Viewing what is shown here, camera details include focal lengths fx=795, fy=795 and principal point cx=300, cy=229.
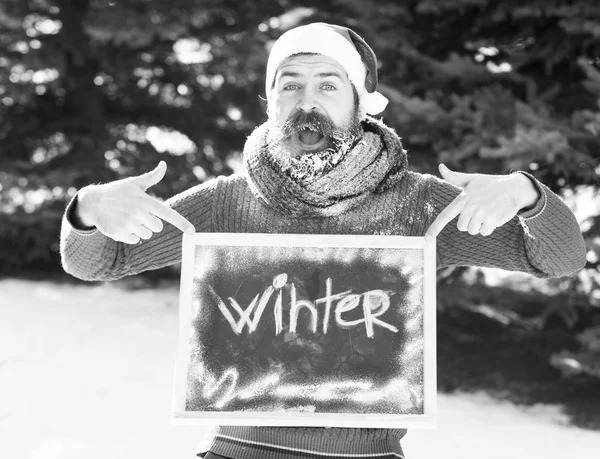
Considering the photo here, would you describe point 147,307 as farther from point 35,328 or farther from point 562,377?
point 562,377

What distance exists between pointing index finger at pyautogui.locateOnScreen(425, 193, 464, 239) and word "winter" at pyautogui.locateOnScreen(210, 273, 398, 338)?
17cm

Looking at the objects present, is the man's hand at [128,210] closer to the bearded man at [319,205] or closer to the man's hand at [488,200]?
the bearded man at [319,205]

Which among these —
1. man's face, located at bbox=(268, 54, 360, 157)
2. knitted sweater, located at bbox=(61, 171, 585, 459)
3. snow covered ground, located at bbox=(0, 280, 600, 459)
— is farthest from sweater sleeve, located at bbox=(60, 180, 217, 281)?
snow covered ground, located at bbox=(0, 280, 600, 459)

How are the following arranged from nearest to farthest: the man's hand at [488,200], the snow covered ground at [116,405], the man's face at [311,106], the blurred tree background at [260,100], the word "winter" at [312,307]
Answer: the man's hand at [488,200] < the word "winter" at [312,307] < the man's face at [311,106] < the snow covered ground at [116,405] < the blurred tree background at [260,100]

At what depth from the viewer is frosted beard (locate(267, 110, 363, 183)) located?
1.89m

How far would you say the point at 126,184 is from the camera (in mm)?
1735

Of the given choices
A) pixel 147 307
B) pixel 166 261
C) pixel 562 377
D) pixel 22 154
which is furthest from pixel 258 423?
pixel 22 154

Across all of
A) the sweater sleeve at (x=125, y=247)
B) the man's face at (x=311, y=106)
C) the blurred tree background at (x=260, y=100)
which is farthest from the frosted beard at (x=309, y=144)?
the blurred tree background at (x=260, y=100)

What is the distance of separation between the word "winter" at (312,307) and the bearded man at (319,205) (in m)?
0.18

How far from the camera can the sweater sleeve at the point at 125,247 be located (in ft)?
6.00

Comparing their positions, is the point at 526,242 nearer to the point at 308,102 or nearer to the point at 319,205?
the point at 319,205

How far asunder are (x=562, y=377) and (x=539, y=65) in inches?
71.5

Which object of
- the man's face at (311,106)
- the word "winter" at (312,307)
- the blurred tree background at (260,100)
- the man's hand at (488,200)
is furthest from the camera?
the blurred tree background at (260,100)

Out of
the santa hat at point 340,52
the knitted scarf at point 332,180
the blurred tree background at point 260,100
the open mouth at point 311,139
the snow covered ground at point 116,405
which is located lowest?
the snow covered ground at point 116,405
